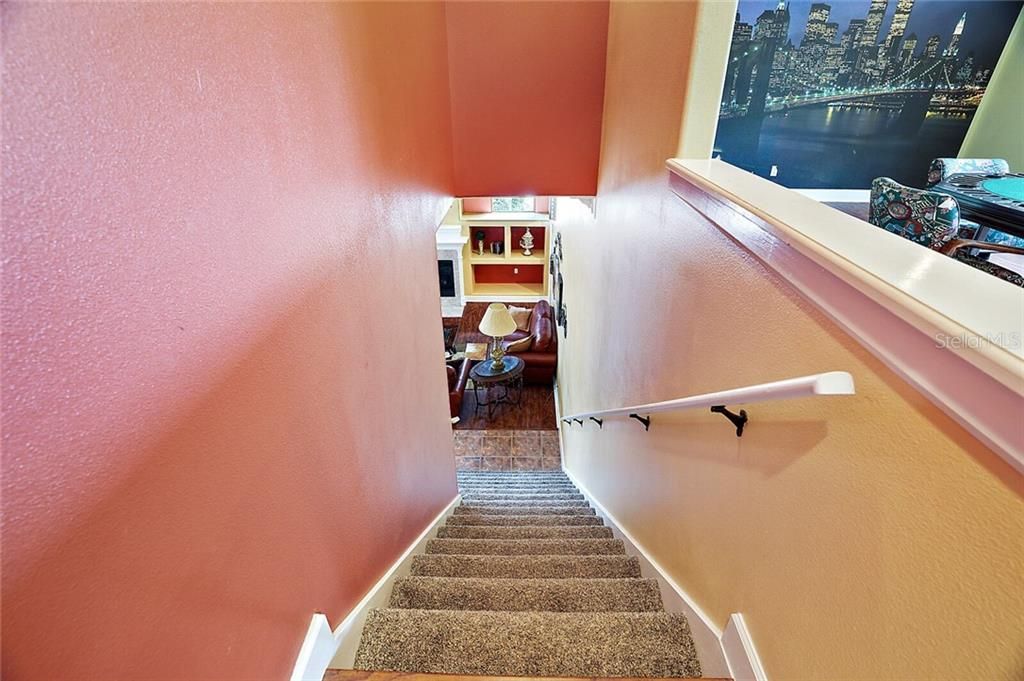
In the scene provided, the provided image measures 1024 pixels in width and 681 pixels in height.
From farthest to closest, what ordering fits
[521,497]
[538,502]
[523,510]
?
[521,497], [538,502], [523,510]

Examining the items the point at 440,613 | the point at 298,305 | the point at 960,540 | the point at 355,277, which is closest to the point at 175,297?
the point at 298,305

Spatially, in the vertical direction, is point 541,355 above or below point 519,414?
above

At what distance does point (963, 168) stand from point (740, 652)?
3.34 m

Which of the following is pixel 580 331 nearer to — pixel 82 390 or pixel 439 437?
pixel 439 437

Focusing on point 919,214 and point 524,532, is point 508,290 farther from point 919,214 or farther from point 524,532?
point 919,214

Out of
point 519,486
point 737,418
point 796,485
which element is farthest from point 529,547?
point 519,486

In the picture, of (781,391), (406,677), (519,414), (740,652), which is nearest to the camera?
(781,391)

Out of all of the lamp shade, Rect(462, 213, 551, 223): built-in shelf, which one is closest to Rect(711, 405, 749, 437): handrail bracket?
the lamp shade

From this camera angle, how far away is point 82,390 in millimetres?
499

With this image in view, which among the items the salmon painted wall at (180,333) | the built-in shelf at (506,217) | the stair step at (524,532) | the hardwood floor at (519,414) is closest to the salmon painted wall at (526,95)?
the salmon painted wall at (180,333)

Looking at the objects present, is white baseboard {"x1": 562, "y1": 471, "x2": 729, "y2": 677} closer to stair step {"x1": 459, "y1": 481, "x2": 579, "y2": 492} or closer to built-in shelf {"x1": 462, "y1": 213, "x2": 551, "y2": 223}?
stair step {"x1": 459, "y1": 481, "x2": 579, "y2": 492}

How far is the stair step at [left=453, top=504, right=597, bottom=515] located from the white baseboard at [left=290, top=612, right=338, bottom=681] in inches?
79.5

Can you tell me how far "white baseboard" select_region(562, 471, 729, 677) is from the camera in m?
1.21

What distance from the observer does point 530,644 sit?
4.52ft
